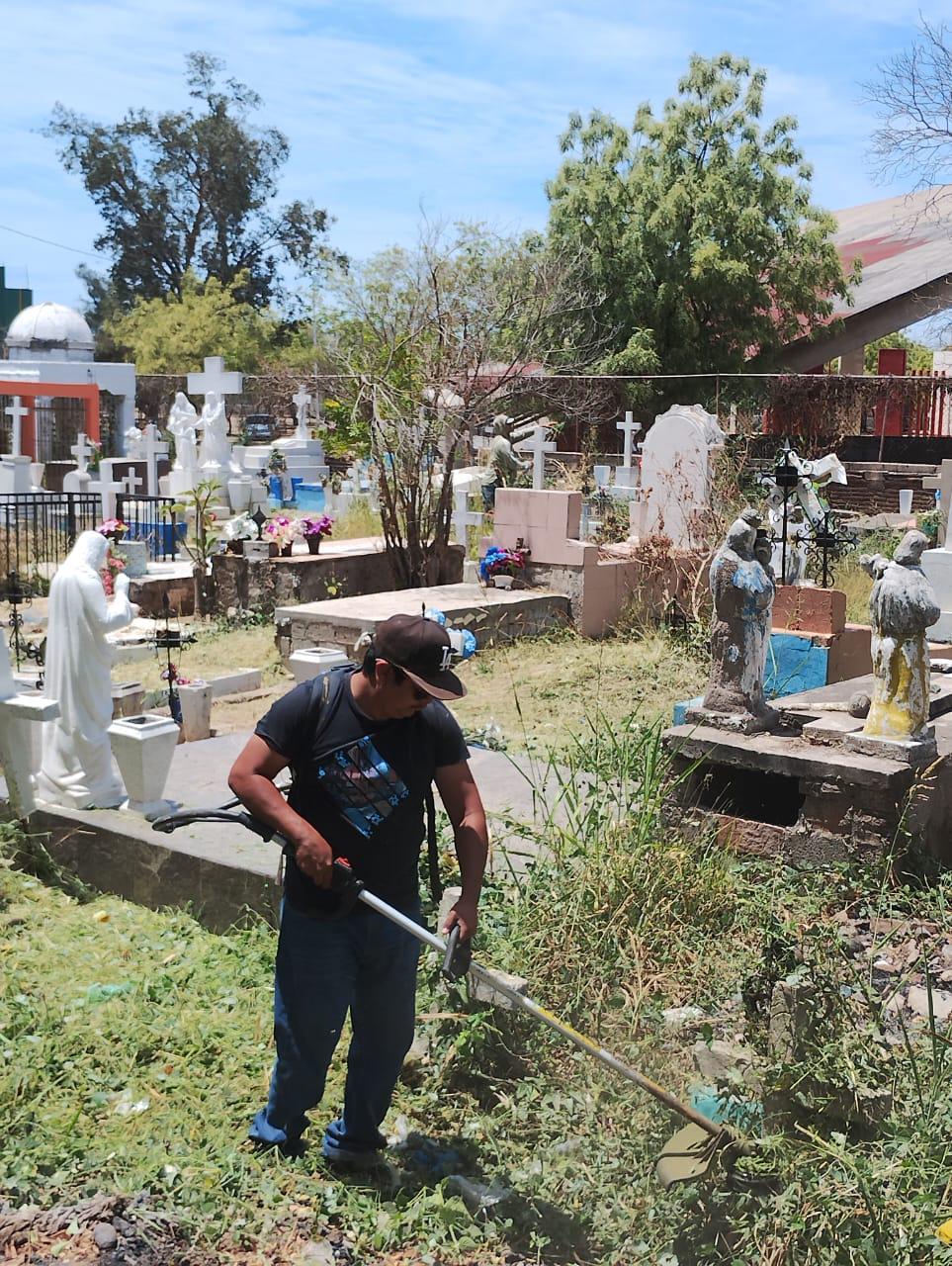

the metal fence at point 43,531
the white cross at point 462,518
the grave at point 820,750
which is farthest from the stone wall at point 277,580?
the grave at point 820,750

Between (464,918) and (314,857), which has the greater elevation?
(314,857)

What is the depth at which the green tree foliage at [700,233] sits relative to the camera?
26922mm

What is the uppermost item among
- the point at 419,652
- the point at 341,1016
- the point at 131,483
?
the point at 131,483

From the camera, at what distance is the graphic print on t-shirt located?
10.4ft

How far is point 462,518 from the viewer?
15883 millimetres

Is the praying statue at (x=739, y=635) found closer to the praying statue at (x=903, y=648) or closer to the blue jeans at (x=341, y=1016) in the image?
the praying statue at (x=903, y=648)

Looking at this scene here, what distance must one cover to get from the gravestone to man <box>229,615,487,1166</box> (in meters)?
10.2

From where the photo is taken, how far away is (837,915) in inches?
195

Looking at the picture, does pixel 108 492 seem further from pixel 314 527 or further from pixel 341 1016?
pixel 341 1016

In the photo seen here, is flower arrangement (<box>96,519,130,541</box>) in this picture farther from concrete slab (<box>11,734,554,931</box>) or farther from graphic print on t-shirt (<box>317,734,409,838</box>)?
graphic print on t-shirt (<box>317,734,409,838</box>)

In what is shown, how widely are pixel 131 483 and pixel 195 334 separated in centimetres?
2007

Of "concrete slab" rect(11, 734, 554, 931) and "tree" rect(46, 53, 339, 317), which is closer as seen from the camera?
"concrete slab" rect(11, 734, 554, 931)

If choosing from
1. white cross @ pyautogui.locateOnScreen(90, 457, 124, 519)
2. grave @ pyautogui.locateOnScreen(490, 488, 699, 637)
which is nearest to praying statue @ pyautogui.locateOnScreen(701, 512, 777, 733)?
grave @ pyautogui.locateOnScreen(490, 488, 699, 637)

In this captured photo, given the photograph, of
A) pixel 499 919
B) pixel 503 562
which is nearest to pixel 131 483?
pixel 503 562
